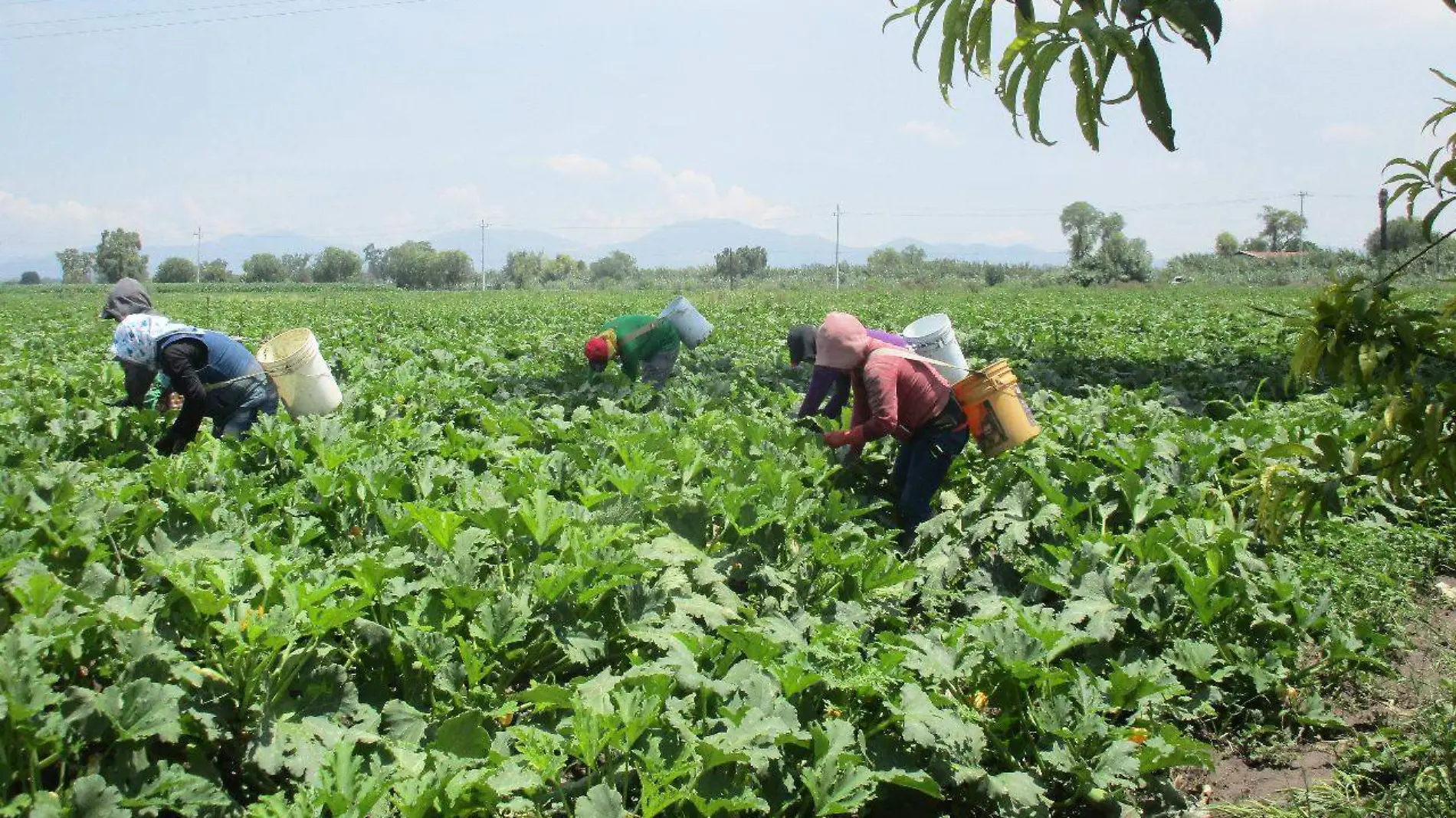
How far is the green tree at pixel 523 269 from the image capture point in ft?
293

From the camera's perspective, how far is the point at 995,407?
19.1 feet

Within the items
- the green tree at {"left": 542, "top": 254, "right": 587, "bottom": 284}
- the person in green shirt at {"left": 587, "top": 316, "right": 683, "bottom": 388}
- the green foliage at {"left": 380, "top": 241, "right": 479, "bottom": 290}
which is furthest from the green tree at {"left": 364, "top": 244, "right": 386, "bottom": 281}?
the person in green shirt at {"left": 587, "top": 316, "right": 683, "bottom": 388}

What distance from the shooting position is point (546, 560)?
393cm

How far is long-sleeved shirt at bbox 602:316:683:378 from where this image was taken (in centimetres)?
930

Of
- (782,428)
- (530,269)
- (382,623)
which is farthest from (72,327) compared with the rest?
(530,269)

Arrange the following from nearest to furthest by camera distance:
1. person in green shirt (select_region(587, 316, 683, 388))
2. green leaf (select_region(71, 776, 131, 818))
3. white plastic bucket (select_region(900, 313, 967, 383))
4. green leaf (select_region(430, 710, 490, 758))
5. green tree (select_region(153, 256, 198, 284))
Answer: green leaf (select_region(71, 776, 131, 818)) < green leaf (select_region(430, 710, 490, 758)) < white plastic bucket (select_region(900, 313, 967, 383)) < person in green shirt (select_region(587, 316, 683, 388)) < green tree (select_region(153, 256, 198, 284))

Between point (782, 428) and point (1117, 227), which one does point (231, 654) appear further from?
point (1117, 227)

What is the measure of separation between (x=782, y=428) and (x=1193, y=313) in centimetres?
1989

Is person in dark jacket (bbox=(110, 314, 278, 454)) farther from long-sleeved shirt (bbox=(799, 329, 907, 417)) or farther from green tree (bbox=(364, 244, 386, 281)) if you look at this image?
green tree (bbox=(364, 244, 386, 281))

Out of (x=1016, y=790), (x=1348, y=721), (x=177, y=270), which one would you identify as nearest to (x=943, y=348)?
(x=1348, y=721)

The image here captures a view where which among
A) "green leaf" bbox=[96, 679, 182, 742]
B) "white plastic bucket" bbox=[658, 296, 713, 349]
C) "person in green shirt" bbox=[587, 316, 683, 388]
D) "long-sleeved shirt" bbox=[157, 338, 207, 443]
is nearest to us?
"green leaf" bbox=[96, 679, 182, 742]

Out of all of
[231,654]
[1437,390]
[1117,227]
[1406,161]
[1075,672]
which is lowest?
[1075,672]

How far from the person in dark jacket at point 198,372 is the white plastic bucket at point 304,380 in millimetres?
253

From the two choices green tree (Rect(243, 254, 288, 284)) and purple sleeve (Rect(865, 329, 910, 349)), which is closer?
purple sleeve (Rect(865, 329, 910, 349))
